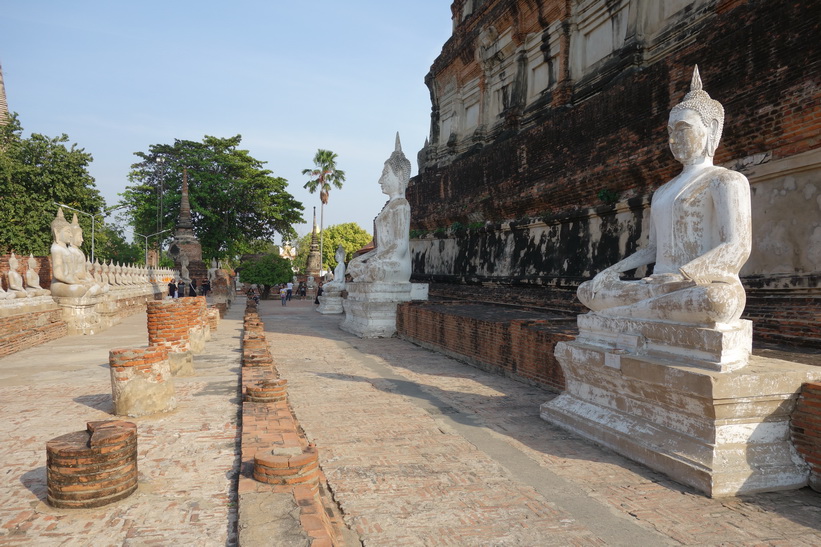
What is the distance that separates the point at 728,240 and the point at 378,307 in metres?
8.05

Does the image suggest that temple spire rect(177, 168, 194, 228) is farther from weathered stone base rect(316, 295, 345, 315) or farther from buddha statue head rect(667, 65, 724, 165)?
buddha statue head rect(667, 65, 724, 165)

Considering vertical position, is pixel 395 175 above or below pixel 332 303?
above

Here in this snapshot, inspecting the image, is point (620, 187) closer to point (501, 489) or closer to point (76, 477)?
point (501, 489)

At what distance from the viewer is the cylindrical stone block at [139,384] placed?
493cm

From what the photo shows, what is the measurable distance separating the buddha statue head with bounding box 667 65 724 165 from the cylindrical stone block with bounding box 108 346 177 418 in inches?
191

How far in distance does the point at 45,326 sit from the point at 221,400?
22.2 feet

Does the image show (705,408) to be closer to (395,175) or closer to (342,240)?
(395,175)

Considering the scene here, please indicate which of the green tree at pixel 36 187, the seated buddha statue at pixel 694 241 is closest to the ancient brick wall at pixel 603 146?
the seated buddha statue at pixel 694 241

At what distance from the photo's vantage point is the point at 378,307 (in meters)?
11.2

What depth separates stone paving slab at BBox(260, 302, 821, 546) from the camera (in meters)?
2.84

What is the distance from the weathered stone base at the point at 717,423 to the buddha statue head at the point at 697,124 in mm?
1568

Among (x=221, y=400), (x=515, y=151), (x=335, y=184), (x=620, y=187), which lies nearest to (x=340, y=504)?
(x=221, y=400)

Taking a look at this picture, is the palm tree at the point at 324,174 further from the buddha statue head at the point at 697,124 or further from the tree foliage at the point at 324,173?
the buddha statue head at the point at 697,124

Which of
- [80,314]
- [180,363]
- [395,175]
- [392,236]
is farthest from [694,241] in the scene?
[80,314]
